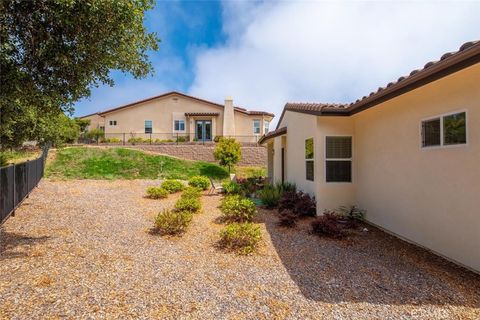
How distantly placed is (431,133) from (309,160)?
13.8ft

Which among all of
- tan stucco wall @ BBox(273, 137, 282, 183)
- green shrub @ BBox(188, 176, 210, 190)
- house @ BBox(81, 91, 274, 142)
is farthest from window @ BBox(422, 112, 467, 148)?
house @ BBox(81, 91, 274, 142)

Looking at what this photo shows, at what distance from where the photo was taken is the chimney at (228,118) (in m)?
33.2

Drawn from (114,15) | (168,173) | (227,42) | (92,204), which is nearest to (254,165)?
(168,173)

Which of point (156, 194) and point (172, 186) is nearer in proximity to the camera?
point (156, 194)

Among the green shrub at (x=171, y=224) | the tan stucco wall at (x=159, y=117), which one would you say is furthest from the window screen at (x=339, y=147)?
the tan stucco wall at (x=159, y=117)

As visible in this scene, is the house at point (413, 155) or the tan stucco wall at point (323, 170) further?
the tan stucco wall at point (323, 170)

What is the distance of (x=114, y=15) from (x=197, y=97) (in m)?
29.7

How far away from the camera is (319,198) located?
8.66 meters

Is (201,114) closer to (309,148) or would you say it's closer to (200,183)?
(200,183)

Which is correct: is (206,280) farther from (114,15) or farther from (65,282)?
(114,15)

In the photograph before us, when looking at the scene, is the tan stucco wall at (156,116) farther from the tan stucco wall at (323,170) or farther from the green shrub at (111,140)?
the tan stucco wall at (323,170)

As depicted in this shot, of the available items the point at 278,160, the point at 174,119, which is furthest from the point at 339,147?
the point at 174,119

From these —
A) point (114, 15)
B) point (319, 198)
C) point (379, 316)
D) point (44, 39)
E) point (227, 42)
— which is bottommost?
Answer: point (379, 316)

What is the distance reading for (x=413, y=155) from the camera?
630 cm
